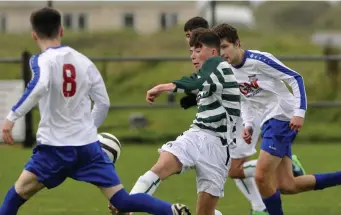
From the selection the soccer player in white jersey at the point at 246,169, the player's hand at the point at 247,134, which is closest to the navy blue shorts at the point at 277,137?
the player's hand at the point at 247,134

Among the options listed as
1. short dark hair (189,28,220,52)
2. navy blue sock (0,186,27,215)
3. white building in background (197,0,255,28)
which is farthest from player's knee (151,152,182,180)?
white building in background (197,0,255,28)

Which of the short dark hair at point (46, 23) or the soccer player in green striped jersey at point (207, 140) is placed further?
the soccer player in green striped jersey at point (207, 140)

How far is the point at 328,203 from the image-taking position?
8805 mm

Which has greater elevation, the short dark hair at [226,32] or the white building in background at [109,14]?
the short dark hair at [226,32]

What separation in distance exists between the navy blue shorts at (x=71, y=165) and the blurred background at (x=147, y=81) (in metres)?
2.16

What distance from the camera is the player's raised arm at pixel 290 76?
7208 millimetres

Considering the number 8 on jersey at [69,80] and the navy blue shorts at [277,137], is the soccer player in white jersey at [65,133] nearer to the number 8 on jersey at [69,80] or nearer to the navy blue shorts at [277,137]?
the number 8 on jersey at [69,80]

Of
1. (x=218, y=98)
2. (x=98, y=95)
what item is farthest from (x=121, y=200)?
(x=218, y=98)

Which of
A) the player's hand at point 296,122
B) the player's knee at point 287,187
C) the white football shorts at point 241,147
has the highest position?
the player's hand at point 296,122

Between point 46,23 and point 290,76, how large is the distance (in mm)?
2251

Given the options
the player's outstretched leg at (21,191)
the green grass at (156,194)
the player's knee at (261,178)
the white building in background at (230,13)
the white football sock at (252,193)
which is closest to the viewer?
the player's outstretched leg at (21,191)

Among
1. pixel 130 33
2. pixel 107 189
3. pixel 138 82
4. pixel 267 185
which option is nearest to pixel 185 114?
pixel 138 82

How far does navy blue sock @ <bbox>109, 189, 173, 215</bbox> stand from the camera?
6098 millimetres

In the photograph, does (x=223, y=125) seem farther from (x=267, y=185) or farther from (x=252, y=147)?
(x=252, y=147)
